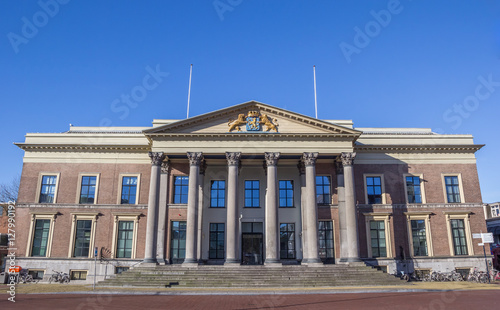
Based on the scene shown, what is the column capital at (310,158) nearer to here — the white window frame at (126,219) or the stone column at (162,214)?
the stone column at (162,214)

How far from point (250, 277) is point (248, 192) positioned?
9.92 m

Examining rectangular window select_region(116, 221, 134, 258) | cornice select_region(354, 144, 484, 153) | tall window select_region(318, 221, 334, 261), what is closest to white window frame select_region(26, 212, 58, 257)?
rectangular window select_region(116, 221, 134, 258)

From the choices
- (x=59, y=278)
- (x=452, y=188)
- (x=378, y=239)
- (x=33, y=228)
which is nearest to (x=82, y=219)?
(x=33, y=228)

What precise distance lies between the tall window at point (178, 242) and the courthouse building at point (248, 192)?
88 mm

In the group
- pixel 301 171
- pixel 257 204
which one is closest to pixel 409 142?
pixel 301 171

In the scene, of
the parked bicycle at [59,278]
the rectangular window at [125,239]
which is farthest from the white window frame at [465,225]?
the parked bicycle at [59,278]

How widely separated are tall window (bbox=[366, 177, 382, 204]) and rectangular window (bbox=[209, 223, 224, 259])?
13770mm

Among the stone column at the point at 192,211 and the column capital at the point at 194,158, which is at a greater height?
the column capital at the point at 194,158

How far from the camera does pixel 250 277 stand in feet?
84.0

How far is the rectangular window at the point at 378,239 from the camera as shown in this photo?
3297 centimetres

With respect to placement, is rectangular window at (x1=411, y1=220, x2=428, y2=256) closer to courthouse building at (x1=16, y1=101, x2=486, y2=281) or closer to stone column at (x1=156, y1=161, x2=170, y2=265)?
A: courthouse building at (x1=16, y1=101, x2=486, y2=281)

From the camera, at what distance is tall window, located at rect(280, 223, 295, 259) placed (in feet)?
108

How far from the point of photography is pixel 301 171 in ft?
108

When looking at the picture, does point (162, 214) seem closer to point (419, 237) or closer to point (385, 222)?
point (385, 222)
